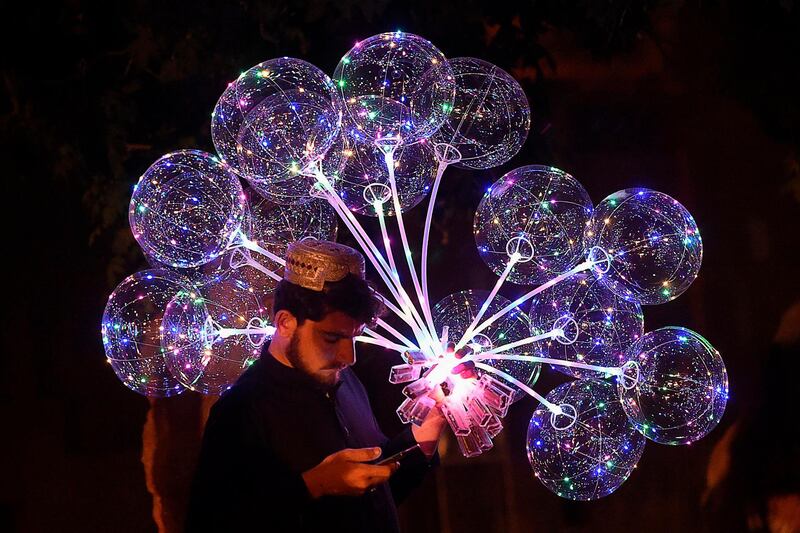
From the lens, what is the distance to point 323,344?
2123 mm

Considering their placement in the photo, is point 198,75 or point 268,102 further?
point 198,75

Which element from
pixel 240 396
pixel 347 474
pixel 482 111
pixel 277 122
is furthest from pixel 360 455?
pixel 482 111

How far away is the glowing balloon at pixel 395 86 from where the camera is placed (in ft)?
7.06

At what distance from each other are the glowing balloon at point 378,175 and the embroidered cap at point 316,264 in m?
0.25

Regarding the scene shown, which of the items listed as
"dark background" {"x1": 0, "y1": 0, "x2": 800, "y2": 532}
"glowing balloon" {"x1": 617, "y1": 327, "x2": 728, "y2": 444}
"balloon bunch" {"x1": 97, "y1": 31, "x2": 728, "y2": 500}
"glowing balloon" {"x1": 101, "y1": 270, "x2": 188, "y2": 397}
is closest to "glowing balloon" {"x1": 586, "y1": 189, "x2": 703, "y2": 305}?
"balloon bunch" {"x1": 97, "y1": 31, "x2": 728, "y2": 500}

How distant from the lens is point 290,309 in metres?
Result: 2.13

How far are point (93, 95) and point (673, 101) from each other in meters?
2.45

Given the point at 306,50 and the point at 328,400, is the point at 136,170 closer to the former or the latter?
the point at 306,50

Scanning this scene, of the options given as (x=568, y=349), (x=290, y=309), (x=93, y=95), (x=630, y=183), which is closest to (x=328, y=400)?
(x=290, y=309)

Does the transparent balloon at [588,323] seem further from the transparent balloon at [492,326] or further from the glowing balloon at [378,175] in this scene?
the glowing balloon at [378,175]

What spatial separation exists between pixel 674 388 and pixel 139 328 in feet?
4.33

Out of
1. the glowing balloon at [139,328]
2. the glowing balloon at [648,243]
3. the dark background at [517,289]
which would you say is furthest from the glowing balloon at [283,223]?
the dark background at [517,289]

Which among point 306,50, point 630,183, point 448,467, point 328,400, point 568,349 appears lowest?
point 448,467

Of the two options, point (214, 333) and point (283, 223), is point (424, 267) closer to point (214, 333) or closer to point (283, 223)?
point (283, 223)
